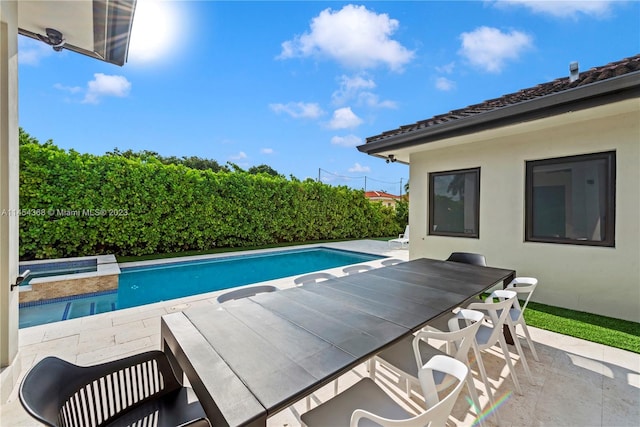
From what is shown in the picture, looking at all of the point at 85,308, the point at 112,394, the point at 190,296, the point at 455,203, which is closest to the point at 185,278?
the point at 85,308

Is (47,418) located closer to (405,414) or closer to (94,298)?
(405,414)

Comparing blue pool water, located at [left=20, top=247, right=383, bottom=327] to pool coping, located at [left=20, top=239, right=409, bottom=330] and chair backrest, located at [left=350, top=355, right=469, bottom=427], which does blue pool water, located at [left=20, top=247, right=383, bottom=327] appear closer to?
pool coping, located at [left=20, top=239, right=409, bottom=330]

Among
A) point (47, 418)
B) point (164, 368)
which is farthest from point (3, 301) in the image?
point (47, 418)

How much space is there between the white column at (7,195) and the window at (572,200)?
7.36 m

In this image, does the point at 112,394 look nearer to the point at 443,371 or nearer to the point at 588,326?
the point at 443,371

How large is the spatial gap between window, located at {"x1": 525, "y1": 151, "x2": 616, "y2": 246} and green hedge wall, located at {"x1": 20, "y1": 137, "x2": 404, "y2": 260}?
9.75 metres

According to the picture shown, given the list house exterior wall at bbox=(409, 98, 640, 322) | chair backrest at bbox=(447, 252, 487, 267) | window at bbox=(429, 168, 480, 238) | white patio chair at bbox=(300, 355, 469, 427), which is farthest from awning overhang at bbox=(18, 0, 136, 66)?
window at bbox=(429, 168, 480, 238)

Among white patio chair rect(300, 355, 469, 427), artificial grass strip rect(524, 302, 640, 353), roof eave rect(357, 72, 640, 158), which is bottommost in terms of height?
artificial grass strip rect(524, 302, 640, 353)

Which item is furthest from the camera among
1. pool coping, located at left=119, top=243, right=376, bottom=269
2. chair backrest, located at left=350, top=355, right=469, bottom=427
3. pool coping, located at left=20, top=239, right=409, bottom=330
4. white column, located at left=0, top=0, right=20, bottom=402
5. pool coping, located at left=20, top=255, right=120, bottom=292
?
pool coping, located at left=119, top=243, right=376, bottom=269

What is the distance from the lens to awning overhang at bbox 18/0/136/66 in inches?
109

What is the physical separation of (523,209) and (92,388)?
6.46m

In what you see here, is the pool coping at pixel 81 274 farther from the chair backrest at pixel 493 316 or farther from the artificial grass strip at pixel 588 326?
the artificial grass strip at pixel 588 326

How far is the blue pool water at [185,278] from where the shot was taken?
5184 mm

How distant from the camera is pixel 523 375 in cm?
272
